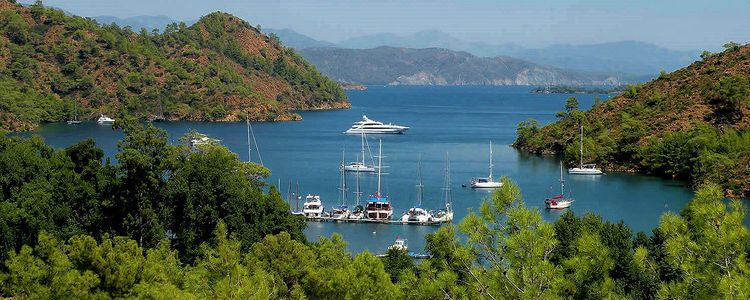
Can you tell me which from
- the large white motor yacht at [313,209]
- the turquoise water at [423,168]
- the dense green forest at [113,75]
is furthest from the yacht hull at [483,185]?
the dense green forest at [113,75]

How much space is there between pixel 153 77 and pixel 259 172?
7781 cm

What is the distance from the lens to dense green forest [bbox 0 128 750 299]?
1214cm

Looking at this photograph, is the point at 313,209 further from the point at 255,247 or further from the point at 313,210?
the point at 255,247

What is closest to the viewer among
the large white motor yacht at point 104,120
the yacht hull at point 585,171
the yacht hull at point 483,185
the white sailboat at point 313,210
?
the white sailboat at point 313,210

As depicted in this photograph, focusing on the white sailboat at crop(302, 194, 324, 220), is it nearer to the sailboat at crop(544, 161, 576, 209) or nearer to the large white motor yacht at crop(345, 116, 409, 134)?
the sailboat at crop(544, 161, 576, 209)

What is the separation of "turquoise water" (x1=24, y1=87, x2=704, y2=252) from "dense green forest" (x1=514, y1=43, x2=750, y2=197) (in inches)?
71.3

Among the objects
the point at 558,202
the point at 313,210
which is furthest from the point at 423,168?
the point at 313,210

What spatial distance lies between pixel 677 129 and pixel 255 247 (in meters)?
47.0

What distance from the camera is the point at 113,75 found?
113 m

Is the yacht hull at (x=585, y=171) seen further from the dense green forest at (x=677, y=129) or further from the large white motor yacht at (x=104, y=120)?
the large white motor yacht at (x=104, y=120)

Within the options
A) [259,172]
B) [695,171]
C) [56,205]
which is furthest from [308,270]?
[695,171]

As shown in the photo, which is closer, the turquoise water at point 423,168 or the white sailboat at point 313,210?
the turquoise water at point 423,168

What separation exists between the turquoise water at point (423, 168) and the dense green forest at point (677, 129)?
5.94 ft

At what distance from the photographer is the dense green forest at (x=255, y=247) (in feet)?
39.8
